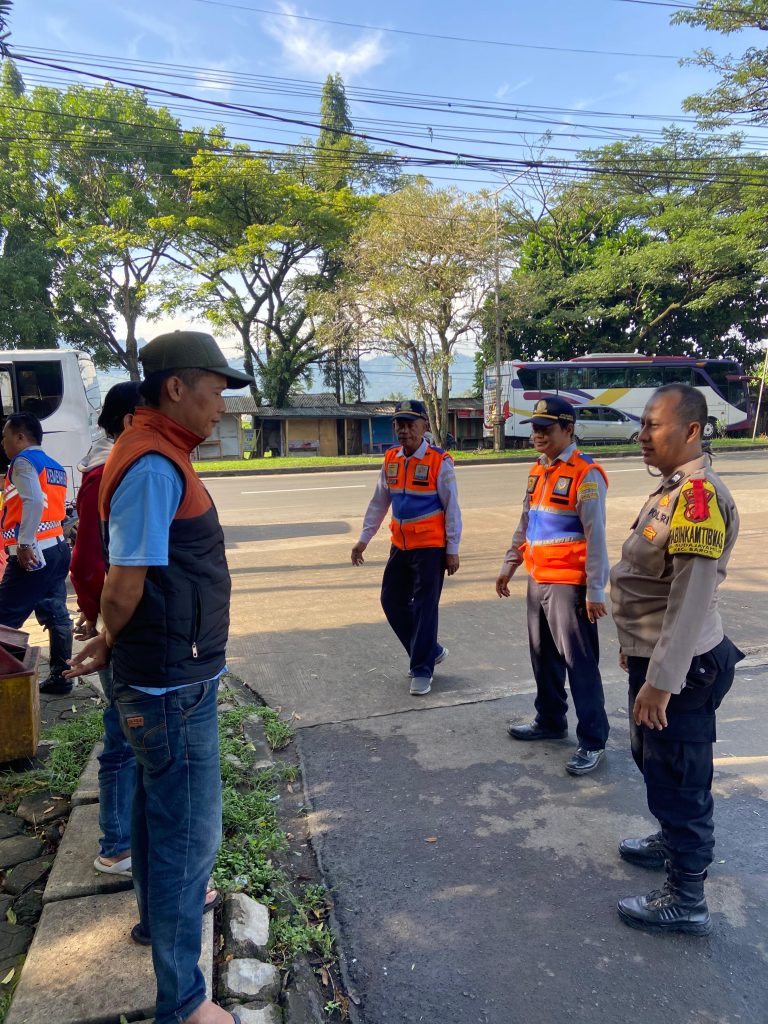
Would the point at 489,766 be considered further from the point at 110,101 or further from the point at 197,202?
the point at 110,101

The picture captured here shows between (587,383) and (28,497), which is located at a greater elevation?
(587,383)

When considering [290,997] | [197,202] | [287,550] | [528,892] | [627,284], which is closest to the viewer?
[290,997]

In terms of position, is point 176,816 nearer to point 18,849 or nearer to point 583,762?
point 18,849

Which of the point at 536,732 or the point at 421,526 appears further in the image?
the point at 421,526

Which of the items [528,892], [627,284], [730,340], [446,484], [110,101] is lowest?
[528,892]

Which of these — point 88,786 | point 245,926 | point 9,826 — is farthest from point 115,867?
point 9,826

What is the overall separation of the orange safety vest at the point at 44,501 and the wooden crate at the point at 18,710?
1.09 metres

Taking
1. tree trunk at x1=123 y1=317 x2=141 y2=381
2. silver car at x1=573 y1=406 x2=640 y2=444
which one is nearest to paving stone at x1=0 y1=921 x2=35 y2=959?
silver car at x1=573 y1=406 x2=640 y2=444

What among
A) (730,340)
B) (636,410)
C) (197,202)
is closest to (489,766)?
(636,410)

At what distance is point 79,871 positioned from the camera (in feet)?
8.00

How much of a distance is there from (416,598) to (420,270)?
2061 centimetres

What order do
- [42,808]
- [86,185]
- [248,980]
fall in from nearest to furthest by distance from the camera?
1. [248,980]
2. [42,808]
3. [86,185]

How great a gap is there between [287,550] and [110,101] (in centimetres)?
2726

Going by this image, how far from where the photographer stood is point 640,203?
102ft
